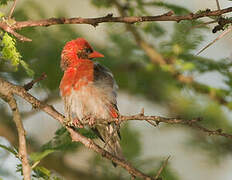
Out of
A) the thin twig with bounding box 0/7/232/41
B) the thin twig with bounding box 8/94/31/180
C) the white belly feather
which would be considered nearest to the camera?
the thin twig with bounding box 0/7/232/41

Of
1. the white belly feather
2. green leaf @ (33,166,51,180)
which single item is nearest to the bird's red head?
the white belly feather

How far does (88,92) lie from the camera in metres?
4.59

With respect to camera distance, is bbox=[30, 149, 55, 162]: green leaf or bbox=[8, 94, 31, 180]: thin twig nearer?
bbox=[8, 94, 31, 180]: thin twig

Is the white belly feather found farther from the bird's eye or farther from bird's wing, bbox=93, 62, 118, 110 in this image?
the bird's eye

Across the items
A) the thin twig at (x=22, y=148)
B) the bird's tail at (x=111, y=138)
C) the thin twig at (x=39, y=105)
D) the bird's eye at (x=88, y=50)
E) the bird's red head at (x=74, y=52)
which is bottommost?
the thin twig at (x=22, y=148)

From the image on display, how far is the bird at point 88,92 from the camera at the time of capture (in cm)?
459

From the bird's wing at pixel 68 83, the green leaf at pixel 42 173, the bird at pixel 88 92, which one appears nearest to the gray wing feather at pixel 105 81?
the bird at pixel 88 92

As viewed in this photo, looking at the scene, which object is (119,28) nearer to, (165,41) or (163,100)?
(165,41)

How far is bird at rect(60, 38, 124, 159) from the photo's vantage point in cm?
459

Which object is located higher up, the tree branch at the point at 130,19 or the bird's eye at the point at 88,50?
the bird's eye at the point at 88,50

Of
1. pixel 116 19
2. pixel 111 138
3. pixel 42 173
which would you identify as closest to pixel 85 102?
pixel 111 138

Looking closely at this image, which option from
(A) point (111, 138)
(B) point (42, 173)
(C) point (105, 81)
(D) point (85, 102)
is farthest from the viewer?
(A) point (111, 138)

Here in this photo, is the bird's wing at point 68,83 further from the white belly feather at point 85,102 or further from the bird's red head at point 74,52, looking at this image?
the bird's red head at point 74,52

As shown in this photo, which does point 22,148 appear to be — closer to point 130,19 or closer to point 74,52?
point 130,19
